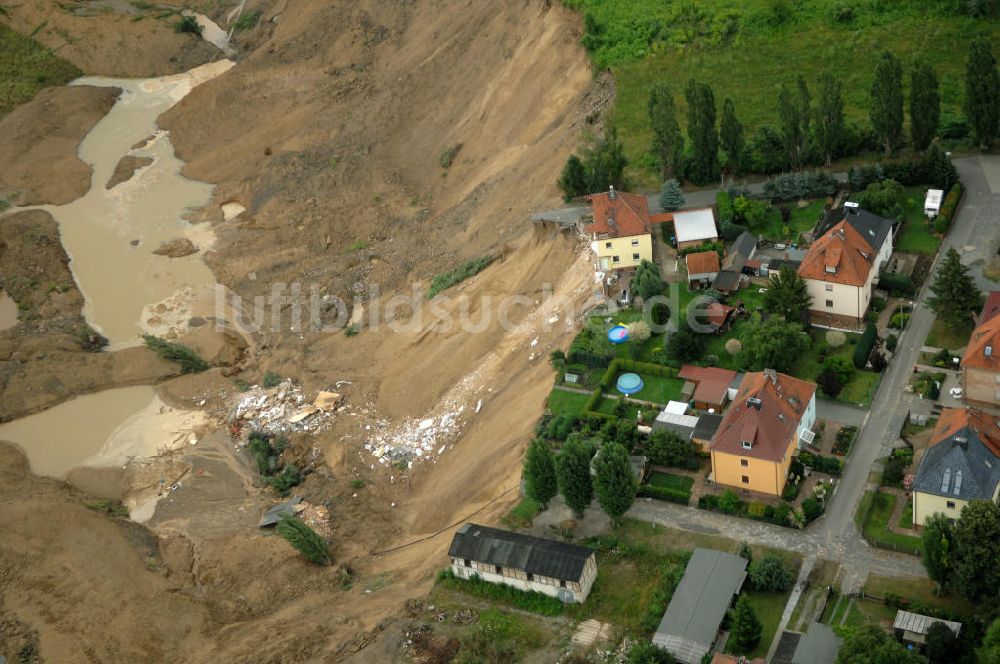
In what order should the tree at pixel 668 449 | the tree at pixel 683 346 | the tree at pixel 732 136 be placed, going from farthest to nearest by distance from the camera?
the tree at pixel 732 136 < the tree at pixel 683 346 < the tree at pixel 668 449

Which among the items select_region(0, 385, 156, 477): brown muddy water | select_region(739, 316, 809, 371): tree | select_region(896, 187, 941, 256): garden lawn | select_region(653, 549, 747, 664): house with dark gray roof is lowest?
select_region(0, 385, 156, 477): brown muddy water

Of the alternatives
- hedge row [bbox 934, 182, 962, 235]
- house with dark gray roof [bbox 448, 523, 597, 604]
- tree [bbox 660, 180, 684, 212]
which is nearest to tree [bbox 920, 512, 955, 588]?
house with dark gray roof [bbox 448, 523, 597, 604]

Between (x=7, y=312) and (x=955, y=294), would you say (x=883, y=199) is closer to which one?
(x=955, y=294)

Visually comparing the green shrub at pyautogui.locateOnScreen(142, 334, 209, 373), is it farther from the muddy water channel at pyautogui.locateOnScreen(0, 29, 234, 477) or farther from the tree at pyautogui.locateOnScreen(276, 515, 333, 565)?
the tree at pyautogui.locateOnScreen(276, 515, 333, 565)

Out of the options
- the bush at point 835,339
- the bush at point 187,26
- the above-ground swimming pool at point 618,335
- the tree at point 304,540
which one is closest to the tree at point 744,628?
the bush at point 835,339

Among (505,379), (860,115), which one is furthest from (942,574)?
(860,115)

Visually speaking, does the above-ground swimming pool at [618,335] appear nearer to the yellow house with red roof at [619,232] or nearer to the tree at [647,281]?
the tree at [647,281]

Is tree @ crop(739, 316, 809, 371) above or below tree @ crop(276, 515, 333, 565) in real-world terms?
above
